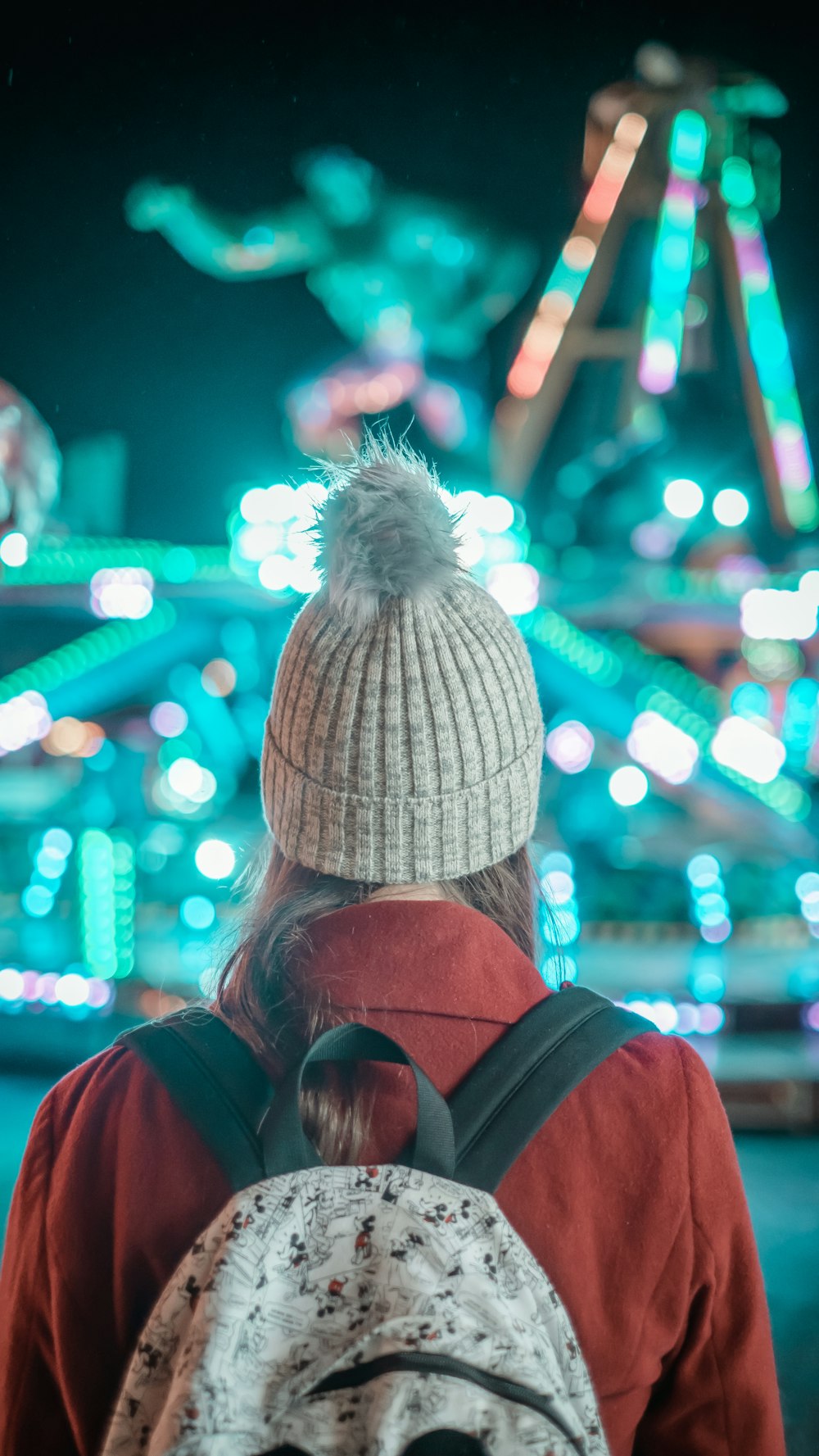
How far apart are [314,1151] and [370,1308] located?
0.11m

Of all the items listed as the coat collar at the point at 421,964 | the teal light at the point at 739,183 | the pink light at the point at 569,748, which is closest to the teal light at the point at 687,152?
the teal light at the point at 739,183

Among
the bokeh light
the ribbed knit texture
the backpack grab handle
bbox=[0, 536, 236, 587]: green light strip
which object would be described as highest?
bbox=[0, 536, 236, 587]: green light strip

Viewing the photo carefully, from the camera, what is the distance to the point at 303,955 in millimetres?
771

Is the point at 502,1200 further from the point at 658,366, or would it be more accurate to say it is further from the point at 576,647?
the point at 658,366

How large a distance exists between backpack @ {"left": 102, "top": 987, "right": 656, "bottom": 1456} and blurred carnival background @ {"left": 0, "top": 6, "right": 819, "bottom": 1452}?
8.26 ft

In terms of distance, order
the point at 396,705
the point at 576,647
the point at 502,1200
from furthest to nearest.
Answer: the point at 576,647 → the point at 396,705 → the point at 502,1200

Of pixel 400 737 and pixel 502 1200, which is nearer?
pixel 502 1200

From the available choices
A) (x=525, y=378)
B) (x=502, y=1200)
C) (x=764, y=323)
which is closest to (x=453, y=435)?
(x=525, y=378)

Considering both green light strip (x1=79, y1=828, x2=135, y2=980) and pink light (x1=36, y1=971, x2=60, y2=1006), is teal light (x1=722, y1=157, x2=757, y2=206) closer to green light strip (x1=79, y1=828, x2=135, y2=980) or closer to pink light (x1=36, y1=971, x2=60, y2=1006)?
green light strip (x1=79, y1=828, x2=135, y2=980)

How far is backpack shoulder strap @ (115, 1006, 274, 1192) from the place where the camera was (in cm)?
70

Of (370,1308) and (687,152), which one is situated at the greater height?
(687,152)

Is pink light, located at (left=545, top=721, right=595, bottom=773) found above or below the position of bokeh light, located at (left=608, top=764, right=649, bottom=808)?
above

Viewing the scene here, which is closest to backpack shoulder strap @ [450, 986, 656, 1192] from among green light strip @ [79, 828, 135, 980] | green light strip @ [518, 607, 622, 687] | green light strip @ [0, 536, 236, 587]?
green light strip @ [79, 828, 135, 980]

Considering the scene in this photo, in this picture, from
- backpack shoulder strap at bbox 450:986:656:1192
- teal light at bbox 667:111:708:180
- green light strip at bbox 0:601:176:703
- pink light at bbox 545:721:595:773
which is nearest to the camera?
backpack shoulder strap at bbox 450:986:656:1192
